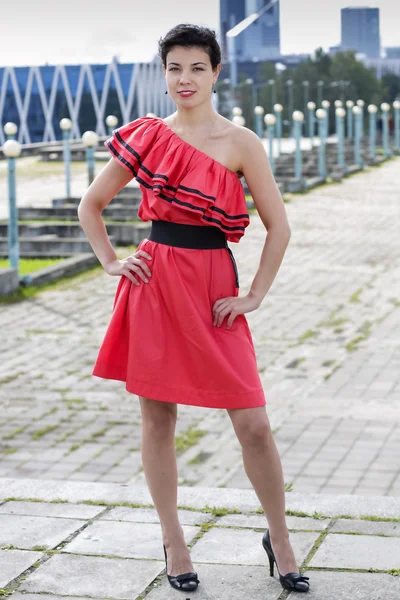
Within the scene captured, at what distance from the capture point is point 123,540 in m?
4.20

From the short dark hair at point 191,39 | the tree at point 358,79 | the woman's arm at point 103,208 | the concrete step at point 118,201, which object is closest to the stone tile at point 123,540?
the woman's arm at point 103,208

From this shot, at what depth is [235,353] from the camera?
3.60 meters

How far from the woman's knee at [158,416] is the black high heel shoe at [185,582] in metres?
0.43

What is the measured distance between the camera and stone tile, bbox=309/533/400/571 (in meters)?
3.87

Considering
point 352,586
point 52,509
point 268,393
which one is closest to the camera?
point 352,586

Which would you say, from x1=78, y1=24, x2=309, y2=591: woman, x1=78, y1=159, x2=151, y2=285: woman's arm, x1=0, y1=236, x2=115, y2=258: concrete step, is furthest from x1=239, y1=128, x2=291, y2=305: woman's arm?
x1=0, y1=236, x2=115, y2=258: concrete step

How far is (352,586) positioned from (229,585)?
37cm

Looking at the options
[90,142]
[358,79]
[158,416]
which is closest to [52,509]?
[158,416]

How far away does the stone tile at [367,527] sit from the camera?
423cm

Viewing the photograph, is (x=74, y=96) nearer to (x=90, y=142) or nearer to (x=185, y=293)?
(x=90, y=142)

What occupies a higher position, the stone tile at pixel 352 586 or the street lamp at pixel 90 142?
the street lamp at pixel 90 142

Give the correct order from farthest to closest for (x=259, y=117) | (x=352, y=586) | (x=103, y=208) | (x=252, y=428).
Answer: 1. (x=259, y=117)
2. (x=103, y=208)
3. (x=352, y=586)
4. (x=252, y=428)

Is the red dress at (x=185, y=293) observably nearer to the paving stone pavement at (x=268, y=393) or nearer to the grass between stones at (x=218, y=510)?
the grass between stones at (x=218, y=510)

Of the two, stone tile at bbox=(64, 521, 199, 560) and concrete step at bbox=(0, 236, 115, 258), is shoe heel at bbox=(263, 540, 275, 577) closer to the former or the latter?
stone tile at bbox=(64, 521, 199, 560)
